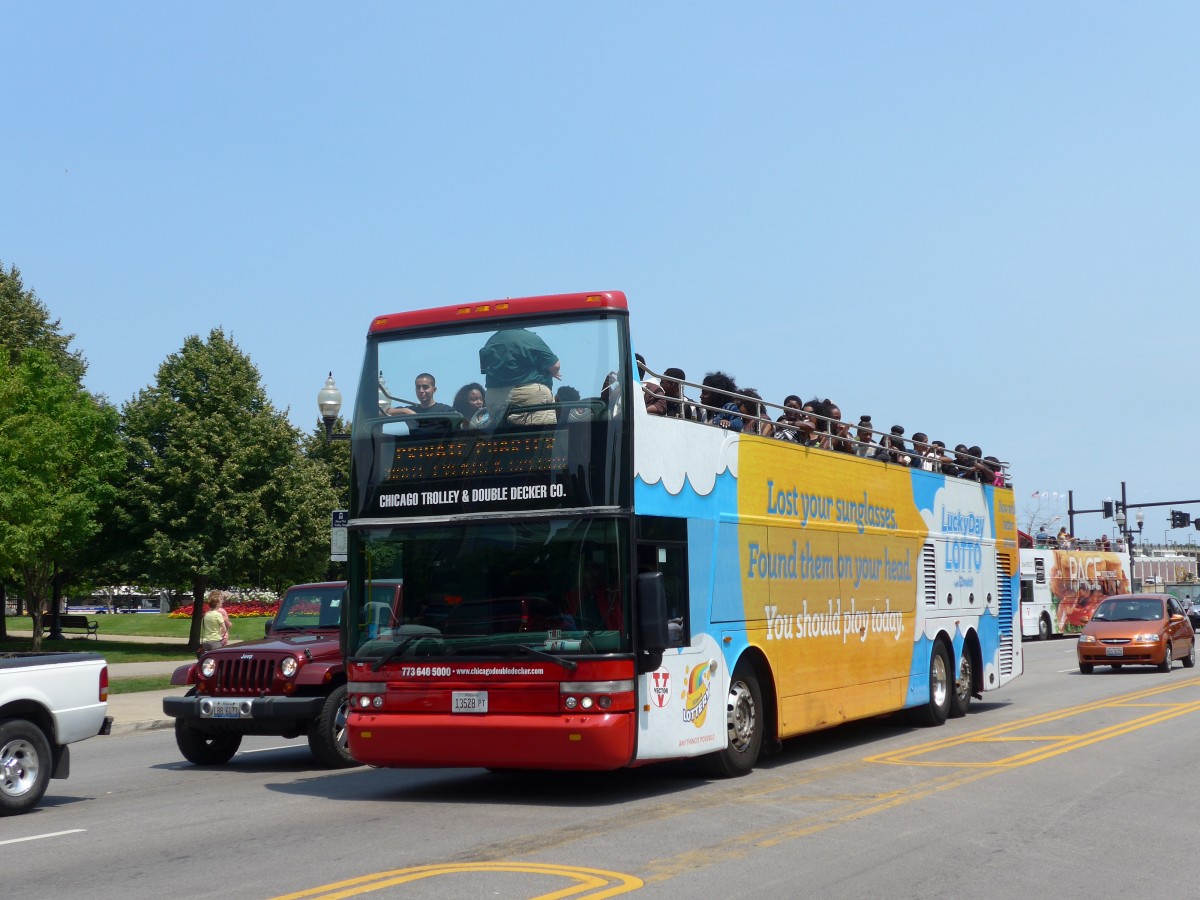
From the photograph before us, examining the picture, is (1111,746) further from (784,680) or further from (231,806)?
(231,806)

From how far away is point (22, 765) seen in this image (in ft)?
36.7

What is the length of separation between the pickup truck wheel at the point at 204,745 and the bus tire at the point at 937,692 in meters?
8.47

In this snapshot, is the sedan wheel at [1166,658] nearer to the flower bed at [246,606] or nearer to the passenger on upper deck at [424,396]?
the passenger on upper deck at [424,396]

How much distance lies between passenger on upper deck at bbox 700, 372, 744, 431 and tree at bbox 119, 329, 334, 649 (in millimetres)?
37095

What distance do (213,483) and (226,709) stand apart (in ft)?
119

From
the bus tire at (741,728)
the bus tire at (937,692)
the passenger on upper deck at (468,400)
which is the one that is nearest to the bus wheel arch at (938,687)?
the bus tire at (937,692)

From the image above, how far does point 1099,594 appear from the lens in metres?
54.8

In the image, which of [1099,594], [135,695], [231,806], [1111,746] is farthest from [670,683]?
[1099,594]

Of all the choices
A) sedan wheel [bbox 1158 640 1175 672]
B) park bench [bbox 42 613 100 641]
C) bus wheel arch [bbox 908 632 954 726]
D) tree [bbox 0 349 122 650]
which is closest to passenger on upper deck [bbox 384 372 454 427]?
bus wheel arch [bbox 908 632 954 726]

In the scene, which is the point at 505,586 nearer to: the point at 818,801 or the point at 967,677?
the point at 818,801

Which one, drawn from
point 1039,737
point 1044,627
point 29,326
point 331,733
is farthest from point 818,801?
point 29,326

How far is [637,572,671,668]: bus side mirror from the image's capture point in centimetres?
1045

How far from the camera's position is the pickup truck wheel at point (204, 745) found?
14.5 metres

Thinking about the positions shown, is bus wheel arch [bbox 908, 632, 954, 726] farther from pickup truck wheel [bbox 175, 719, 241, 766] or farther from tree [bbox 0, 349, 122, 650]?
tree [bbox 0, 349, 122, 650]
